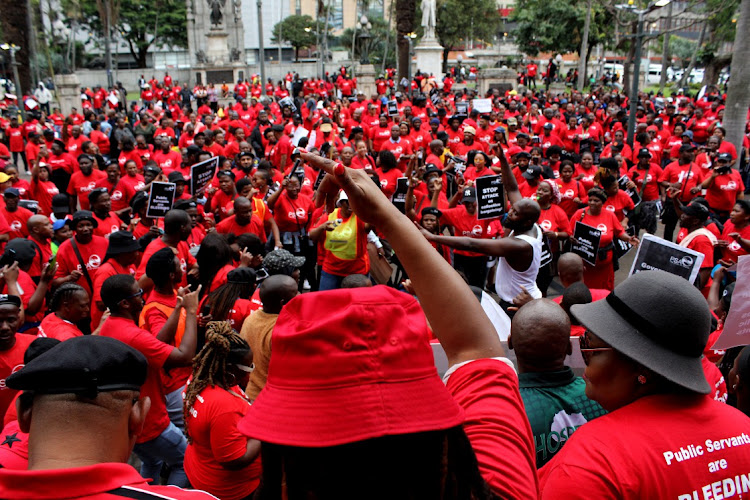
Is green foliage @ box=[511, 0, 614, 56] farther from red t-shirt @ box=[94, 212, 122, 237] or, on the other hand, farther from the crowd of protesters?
red t-shirt @ box=[94, 212, 122, 237]

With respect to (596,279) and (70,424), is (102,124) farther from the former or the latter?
A: (70,424)

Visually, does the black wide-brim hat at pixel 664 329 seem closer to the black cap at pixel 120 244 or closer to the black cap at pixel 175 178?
the black cap at pixel 120 244

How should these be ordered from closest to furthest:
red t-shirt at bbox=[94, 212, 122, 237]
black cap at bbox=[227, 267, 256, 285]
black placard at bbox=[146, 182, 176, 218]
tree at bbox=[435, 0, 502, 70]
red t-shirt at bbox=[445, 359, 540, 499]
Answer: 1. red t-shirt at bbox=[445, 359, 540, 499]
2. black cap at bbox=[227, 267, 256, 285]
3. black placard at bbox=[146, 182, 176, 218]
4. red t-shirt at bbox=[94, 212, 122, 237]
5. tree at bbox=[435, 0, 502, 70]

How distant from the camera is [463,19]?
191 feet

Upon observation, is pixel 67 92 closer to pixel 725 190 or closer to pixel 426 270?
pixel 725 190

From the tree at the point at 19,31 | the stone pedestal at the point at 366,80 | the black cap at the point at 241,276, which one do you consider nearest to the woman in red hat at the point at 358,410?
the black cap at the point at 241,276

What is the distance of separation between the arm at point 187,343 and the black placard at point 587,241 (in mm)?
4475

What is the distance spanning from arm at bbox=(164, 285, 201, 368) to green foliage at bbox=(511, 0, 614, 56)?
44.5 metres

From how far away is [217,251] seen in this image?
18.7 feet

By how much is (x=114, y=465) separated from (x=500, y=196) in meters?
6.48

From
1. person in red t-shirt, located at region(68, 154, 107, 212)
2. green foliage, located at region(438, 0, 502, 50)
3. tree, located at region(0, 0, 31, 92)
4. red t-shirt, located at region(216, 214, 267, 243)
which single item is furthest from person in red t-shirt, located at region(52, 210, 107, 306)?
green foliage, located at region(438, 0, 502, 50)

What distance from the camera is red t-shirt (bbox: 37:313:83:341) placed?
14.3 feet

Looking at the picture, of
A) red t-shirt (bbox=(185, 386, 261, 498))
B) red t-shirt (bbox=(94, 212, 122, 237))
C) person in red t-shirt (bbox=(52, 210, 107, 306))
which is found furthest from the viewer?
red t-shirt (bbox=(94, 212, 122, 237))

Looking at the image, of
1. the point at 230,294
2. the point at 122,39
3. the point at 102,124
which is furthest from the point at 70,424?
the point at 122,39
